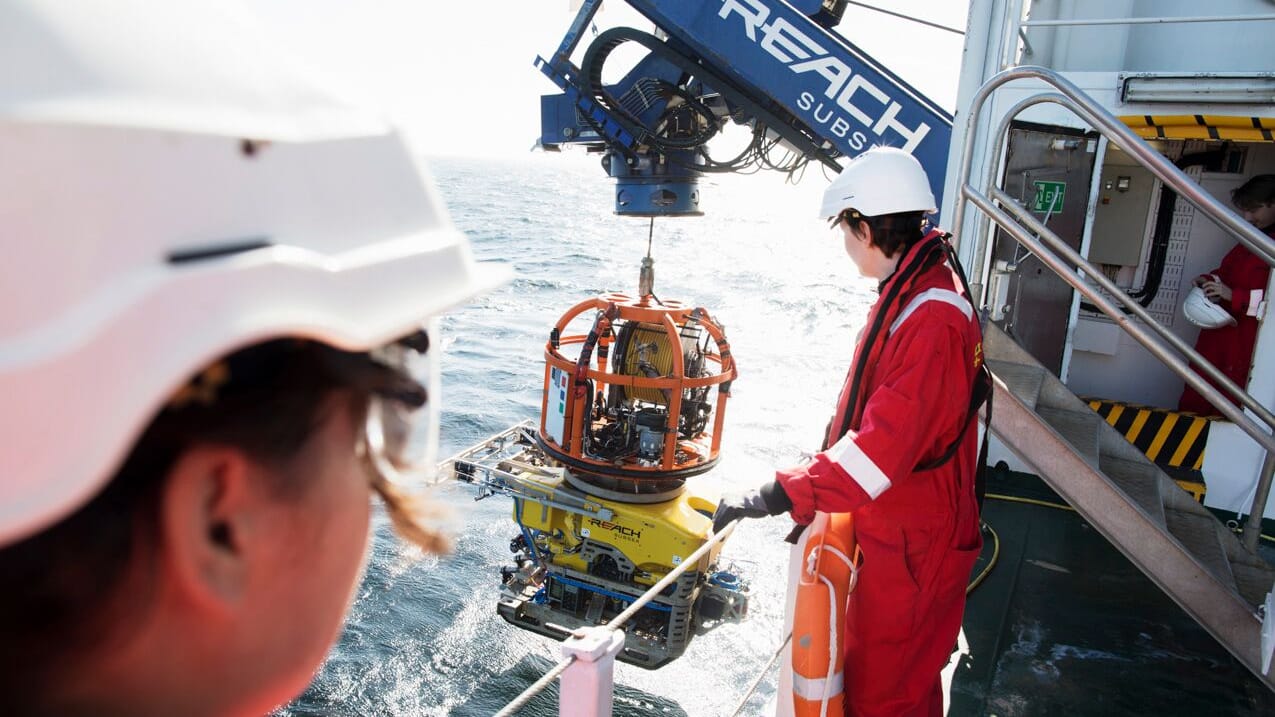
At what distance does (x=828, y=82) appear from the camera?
15.4ft

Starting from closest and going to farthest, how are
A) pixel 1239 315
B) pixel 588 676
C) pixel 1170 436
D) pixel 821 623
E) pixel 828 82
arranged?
pixel 588 676, pixel 821 623, pixel 828 82, pixel 1239 315, pixel 1170 436

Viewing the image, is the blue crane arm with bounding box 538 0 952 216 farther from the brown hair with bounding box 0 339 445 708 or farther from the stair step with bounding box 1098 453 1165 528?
the brown hair with bounding box 0 339 445 708

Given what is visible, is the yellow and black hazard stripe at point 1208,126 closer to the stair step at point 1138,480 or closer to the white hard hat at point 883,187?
the stair step at point 1138,480

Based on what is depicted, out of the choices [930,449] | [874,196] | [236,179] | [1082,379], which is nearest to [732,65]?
[874,196]

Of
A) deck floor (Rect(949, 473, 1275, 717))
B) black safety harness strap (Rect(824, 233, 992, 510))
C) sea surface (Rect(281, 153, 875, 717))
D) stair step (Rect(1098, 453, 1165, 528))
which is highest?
black safety harness strap (Rect(824, 233, 992, 510))

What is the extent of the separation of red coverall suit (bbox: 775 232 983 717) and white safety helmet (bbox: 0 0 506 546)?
206 centimetres

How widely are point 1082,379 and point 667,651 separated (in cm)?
391

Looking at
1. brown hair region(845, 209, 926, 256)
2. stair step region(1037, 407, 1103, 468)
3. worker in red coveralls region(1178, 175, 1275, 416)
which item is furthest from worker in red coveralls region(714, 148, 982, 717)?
worker in red coveralls region(1178, 175, 1275, 416)

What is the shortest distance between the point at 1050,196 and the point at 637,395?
10.4ft

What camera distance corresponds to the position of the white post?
2.01m

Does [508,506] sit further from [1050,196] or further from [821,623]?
[821,623]

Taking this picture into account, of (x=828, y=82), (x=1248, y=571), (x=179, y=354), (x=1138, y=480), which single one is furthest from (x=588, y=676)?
(x=828, y=82)

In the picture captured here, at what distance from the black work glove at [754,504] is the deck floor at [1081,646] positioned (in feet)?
4.89

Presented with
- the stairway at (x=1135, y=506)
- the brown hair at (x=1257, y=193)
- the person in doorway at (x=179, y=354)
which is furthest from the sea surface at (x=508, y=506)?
the brown hair at (x=1257, y=193)
